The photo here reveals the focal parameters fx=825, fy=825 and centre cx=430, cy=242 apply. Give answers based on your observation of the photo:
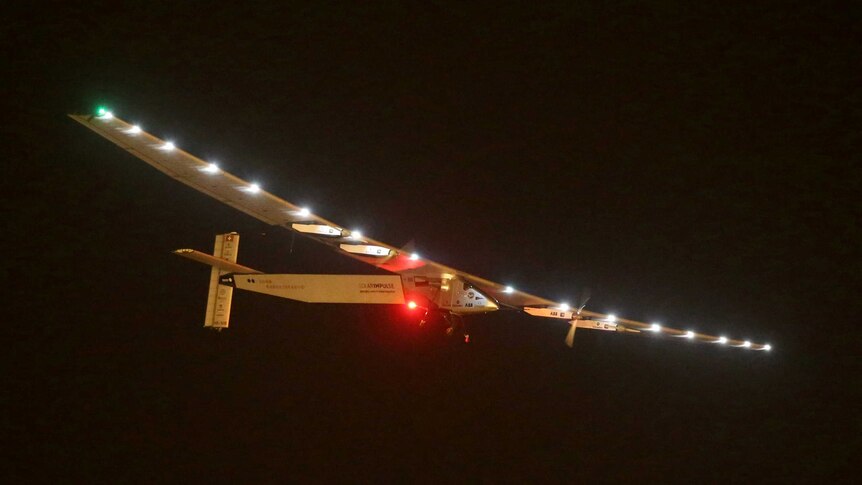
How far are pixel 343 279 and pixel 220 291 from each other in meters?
4.17

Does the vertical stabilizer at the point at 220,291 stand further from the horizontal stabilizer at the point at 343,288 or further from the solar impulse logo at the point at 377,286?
the solar impulse logo at the point at 377,286

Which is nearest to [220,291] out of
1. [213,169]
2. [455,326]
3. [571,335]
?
[213,169]

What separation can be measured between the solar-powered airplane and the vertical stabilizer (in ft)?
0.08

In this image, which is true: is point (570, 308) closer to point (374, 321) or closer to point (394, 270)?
point (394, 270)

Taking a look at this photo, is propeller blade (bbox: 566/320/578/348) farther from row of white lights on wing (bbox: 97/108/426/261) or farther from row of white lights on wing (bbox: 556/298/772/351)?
row of white lights on wing (bbox: 97/108/426/261)

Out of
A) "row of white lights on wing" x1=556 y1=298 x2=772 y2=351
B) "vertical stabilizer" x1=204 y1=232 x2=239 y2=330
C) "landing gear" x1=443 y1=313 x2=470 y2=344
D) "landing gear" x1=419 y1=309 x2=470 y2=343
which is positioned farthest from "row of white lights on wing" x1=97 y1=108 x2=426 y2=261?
"vertical stabilizer" x1=204 y1=232 x2=239 y2=330

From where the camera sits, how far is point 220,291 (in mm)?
20984

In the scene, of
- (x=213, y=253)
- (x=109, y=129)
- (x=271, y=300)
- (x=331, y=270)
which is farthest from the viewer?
(x=271, y=300)

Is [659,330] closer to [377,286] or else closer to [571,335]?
[571,335]

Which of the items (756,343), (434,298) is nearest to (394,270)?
(434,298)

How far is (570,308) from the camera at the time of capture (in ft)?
62.0

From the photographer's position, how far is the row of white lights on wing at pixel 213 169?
46.8ft

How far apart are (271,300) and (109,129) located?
1112 cm

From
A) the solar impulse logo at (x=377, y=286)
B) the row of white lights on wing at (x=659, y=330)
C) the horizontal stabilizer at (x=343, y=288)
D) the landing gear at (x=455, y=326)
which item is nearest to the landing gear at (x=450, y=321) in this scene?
the landing gear at (x=455, y=326)
